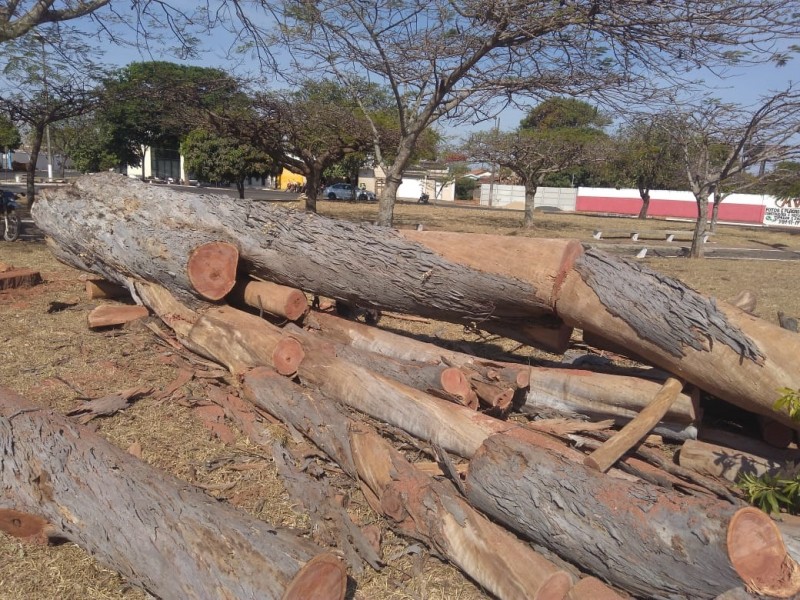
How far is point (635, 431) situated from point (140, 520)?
8.03 ft

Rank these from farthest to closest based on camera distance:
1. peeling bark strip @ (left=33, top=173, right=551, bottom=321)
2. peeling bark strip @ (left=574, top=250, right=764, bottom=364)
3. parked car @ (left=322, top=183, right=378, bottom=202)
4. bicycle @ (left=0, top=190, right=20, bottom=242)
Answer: parked car @ (left=322, top=183, right=378, bottom=202) → bicycle @ (left=0, top=190, right=20, bottom=242) → peeling bark strip @ (left=33, top=173, right=551, bottom=321) → peeling bark strip @ (left=574, top=250, right=764, bottom=364)

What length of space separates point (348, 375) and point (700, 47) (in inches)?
250

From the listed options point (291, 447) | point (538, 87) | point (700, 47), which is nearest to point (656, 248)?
point (538, 87)

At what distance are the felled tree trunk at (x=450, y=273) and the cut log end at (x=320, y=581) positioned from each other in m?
2.16

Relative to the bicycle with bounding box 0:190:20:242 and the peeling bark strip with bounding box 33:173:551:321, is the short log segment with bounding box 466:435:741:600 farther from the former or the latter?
the bicycle with bounding box 0:190:20:242

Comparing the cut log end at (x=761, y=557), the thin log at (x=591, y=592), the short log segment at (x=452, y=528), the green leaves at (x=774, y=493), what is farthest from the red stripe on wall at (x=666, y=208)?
the thin log at (x=591, y=592)

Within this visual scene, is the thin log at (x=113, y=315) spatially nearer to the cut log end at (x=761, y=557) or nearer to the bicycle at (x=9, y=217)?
the cut log end at (x=761, y=557)

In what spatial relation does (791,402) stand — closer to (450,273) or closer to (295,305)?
(450,273)

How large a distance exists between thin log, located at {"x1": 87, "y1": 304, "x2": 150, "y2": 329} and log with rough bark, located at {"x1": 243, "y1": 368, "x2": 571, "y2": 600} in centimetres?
250

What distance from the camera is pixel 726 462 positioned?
12.0ft

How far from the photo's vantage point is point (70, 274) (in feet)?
29.3

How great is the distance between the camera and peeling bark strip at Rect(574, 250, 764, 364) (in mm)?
3557

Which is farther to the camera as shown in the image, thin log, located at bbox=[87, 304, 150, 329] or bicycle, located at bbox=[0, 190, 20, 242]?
bicycle, located at bbox=[0, 190, 20, 242]

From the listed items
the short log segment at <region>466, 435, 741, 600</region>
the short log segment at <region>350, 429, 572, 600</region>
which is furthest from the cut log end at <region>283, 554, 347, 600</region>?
the short log segment at <region>466, 435, 741, 600</region>
